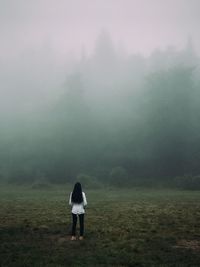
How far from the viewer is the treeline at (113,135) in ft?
186

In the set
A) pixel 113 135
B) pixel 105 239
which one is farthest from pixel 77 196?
pixel 113 135

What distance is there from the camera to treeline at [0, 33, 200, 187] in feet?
186

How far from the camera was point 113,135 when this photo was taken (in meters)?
64.1

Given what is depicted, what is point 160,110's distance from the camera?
58.8 meters

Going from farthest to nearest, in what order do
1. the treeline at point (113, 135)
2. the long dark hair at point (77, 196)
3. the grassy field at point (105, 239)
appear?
the treeline at point (113, 135) < the long dark hair at point (77, 196) < the grassy field at point (105, 239)

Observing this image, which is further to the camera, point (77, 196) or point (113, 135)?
point (113, 135)

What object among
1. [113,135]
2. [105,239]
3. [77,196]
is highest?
[113,135]

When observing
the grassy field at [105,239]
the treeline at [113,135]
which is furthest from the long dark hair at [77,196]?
A: the treeline at [113,135]

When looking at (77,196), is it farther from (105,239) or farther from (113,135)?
(113,135)

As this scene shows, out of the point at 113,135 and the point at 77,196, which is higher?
the point at 113,135

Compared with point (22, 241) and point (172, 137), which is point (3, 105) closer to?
point (172, 137)

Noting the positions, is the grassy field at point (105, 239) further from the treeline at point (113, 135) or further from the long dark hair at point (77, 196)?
the treeline at point (113, 135)

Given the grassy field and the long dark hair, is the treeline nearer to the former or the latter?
the grassy field

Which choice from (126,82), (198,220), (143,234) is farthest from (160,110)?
(143,234)
